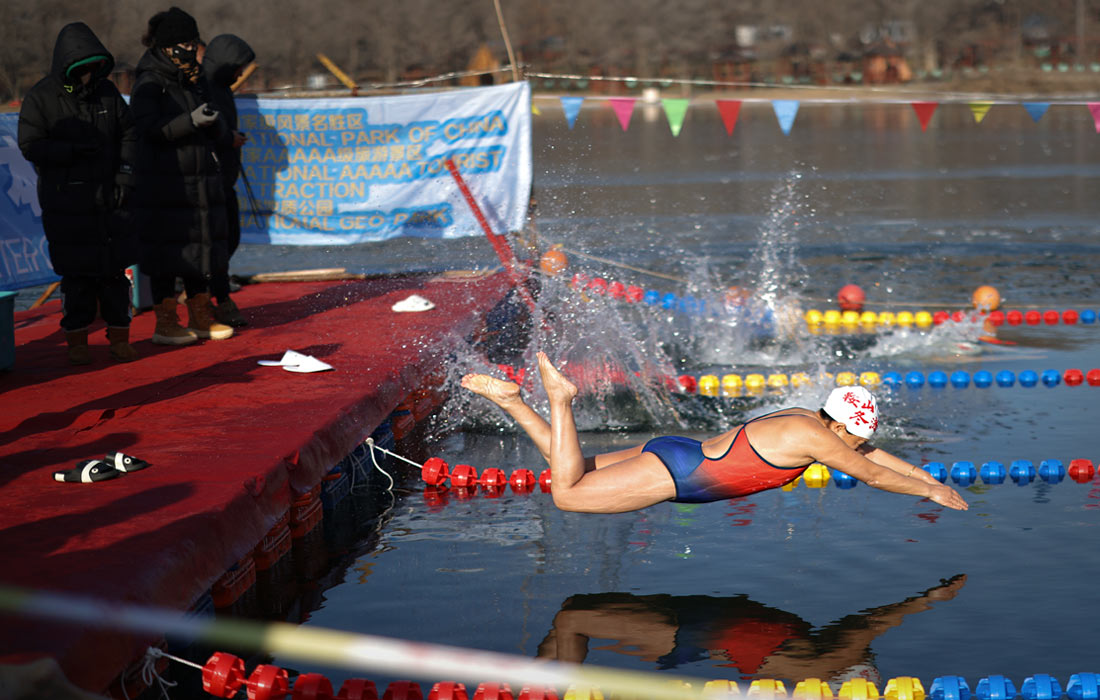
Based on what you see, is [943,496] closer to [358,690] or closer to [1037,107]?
[358,690]

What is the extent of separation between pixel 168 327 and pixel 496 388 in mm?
4269

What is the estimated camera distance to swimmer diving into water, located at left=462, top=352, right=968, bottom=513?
6188 mm

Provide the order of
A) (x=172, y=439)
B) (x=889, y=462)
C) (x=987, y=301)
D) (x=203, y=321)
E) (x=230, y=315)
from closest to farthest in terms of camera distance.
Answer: (x=889, y=462) → (x=172, y=439) → (x=203, y=321) → (x=230, y=315) → (x=987, y=301)

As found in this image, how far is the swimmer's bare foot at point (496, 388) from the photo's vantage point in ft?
21.4

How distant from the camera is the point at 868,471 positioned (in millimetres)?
6250

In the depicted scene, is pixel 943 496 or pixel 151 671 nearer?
pixel 151 671

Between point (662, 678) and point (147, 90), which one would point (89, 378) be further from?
point (662, 678)

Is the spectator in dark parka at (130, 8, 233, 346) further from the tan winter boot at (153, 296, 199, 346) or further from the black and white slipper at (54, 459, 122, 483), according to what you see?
the black and white slipper at (54, 459, 122, 483)

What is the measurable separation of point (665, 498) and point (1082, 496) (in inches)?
129

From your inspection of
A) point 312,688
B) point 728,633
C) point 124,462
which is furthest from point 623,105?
point 312,688

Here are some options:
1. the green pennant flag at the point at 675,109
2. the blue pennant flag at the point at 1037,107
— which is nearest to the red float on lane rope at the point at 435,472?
the green pennant flag at the point at 675,109

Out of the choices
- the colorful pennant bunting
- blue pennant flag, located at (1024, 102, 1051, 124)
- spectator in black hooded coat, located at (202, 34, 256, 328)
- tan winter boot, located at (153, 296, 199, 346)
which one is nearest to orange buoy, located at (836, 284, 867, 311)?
blue pennant flag, located at (1024, 102, 1051, 124)

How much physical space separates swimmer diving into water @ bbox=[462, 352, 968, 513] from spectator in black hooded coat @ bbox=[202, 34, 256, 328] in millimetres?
4965

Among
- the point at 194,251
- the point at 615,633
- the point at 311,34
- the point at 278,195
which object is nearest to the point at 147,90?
the point at 194,251
